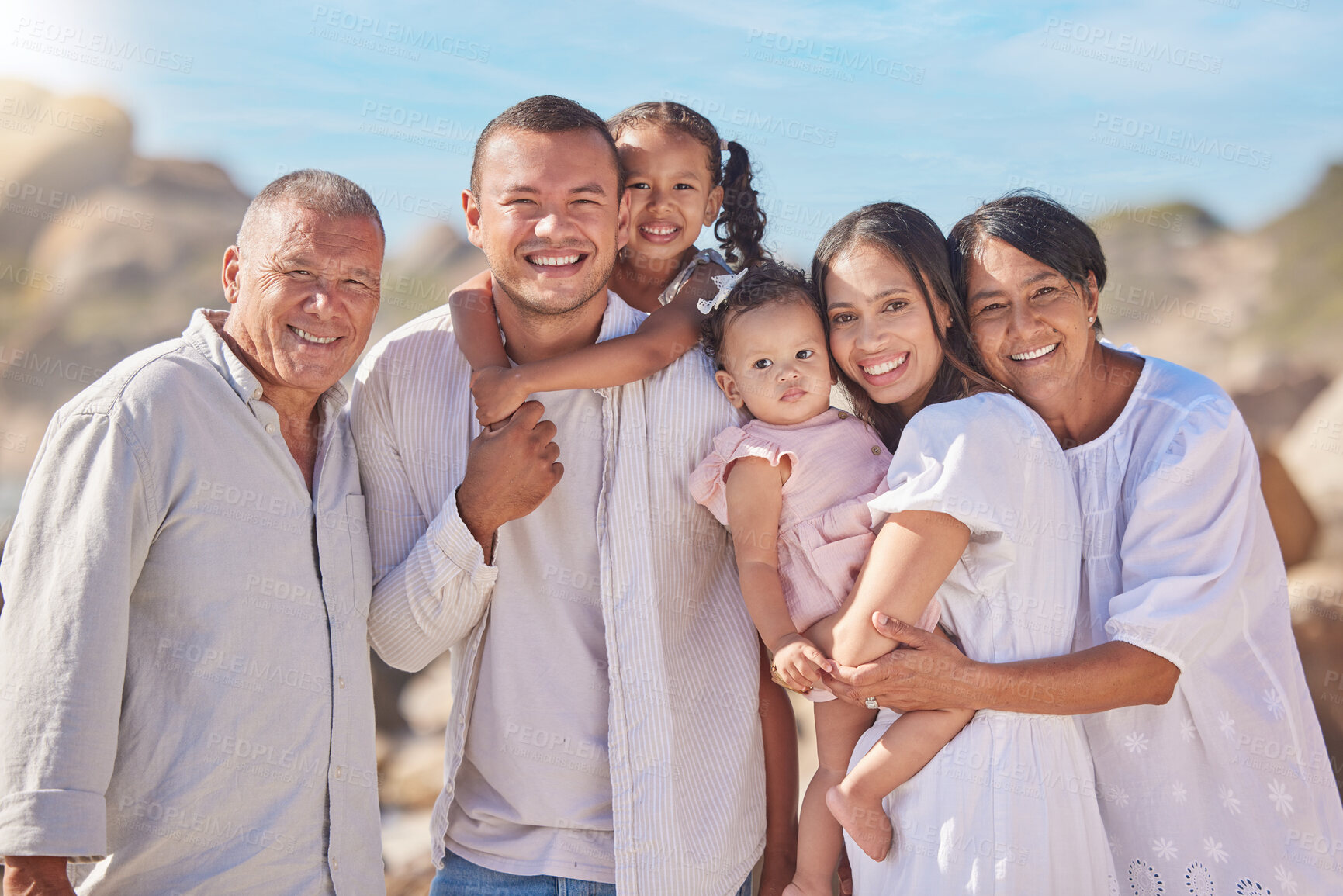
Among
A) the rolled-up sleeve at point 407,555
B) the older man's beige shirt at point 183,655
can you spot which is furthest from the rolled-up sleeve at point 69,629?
the rolled-up sleeve at point 407,555

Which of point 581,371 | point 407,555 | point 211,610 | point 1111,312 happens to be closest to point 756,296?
point 581,371

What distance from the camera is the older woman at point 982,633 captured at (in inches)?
86.0

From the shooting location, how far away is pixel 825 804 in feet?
8.58

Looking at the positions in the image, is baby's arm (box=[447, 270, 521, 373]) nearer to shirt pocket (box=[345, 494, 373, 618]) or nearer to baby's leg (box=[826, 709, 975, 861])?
shirt pocket (box=[345, 494, 373, 618])

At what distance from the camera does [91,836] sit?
1.95 m

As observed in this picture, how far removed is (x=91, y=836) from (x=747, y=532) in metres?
1.64

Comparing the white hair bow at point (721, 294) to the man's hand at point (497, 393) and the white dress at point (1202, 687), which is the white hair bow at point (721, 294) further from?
the white dress at point (1202, 687)

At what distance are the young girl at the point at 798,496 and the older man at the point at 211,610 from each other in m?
1.05

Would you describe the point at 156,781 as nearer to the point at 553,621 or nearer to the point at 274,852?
the point at 274,852

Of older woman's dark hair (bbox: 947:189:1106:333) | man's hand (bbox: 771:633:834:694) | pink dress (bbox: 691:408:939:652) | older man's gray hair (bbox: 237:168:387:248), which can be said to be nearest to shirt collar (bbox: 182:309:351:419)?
older man's gray hair (bbox: 237:168:387:248)

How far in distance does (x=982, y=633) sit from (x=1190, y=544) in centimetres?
55

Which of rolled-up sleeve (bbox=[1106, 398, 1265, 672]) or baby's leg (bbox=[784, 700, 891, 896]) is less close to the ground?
rolled-up sleeve (bbox=[1106, 398, 1265, 672])

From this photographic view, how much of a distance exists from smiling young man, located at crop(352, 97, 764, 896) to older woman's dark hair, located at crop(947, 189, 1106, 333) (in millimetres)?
833

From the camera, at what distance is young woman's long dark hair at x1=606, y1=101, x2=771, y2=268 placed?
372 cm
